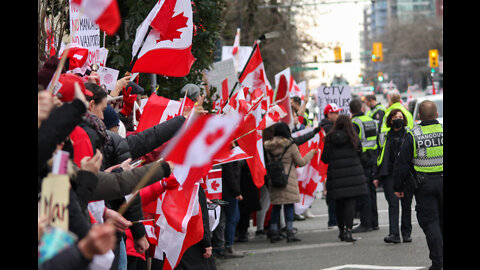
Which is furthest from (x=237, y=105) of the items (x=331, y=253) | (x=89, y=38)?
(x=331, y=253)

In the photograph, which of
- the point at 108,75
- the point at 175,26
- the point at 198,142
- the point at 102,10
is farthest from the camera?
the point at 108,75

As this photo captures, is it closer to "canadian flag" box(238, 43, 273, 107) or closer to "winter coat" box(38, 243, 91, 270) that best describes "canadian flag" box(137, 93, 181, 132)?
"winter coat" box(38, 243, 91, 270)

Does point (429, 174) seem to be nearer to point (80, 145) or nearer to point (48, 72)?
point (80, 145)

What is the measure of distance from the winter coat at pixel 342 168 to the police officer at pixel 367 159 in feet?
2.50

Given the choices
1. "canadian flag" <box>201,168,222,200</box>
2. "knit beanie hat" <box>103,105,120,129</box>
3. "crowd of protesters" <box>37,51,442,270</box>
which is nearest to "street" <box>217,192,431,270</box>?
"crowd of protesters" <box>37,51,442,270</box>

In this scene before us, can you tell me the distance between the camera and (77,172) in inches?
145

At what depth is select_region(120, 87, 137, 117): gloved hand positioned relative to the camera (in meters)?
6.64

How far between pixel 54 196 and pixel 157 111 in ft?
11.4

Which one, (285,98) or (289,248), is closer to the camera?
(289,248)

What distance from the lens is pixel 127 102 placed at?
22.0ft

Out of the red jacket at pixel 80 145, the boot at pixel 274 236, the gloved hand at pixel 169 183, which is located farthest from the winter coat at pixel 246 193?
the red jacket at pixel 80 145

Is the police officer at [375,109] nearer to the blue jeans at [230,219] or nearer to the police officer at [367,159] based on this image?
the police officer at [367,159]
